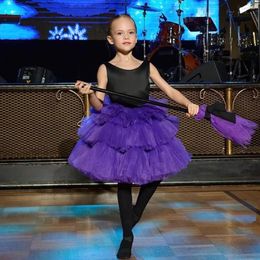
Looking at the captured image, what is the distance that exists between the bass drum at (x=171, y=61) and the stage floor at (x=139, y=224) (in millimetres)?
2894

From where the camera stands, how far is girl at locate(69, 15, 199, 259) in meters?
2.71

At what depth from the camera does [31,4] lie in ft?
27.0

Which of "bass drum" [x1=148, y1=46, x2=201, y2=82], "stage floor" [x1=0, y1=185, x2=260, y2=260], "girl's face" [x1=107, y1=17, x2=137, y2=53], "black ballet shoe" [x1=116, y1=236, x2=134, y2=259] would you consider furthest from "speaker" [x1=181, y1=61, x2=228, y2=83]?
"black ballet shoe" [x1=116, y1=236, x2=134, y2=259]

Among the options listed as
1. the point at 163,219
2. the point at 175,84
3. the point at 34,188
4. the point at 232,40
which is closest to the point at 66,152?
the point at 34,188

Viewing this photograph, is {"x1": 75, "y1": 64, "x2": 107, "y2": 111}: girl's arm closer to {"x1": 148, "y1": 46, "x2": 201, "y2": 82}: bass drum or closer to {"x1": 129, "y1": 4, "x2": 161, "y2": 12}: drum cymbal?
{"x1": 148, "y1": 46, "x2": 201, "y2": 82}: bass drum

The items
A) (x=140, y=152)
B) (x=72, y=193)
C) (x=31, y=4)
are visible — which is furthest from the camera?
(x=31, y=4)

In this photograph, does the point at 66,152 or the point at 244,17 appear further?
the point at 244,17

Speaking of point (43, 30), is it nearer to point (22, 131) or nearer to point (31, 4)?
point (31, 4)

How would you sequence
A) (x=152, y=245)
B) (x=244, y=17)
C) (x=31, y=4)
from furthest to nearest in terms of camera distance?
1. (x=31, y=4)
2. (x=244, y=17)
3. (x=152, y=245)

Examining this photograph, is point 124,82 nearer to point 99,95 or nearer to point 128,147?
point 99,95

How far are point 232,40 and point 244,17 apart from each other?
2.96 feet

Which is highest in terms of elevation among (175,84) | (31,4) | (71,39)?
(31,4)

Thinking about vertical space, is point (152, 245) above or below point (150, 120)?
below

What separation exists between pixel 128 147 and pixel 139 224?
88 centimetres
